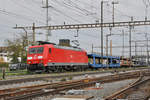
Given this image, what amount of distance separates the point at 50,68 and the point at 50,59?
3.63 ft

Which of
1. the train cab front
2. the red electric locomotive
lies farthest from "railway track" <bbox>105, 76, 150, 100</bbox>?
the train cab front

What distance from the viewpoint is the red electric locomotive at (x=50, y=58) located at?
28.8 metres

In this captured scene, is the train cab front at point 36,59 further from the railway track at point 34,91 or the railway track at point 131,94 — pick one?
the railway track at point 131,94

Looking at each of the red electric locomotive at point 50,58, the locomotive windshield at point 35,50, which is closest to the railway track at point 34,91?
the red electric locomotive at point 50,58

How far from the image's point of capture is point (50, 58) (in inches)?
1152

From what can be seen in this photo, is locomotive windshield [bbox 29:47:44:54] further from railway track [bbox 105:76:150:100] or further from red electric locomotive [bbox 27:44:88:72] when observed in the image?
railway track [bbox 105:76:150:100]

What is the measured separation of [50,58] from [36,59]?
5.44ft

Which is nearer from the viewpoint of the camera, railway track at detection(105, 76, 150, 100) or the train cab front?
railway track at detection(105, 76, 150, 100)

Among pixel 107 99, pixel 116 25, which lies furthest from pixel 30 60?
pixel 107 99

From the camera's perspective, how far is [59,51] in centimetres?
3158

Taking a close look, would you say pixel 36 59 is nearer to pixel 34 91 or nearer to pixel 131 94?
pixel 34 91

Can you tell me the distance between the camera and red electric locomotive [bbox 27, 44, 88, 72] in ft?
94.6

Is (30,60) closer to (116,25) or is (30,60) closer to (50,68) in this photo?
(50,68)

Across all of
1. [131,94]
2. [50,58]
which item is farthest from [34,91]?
[50,58]
